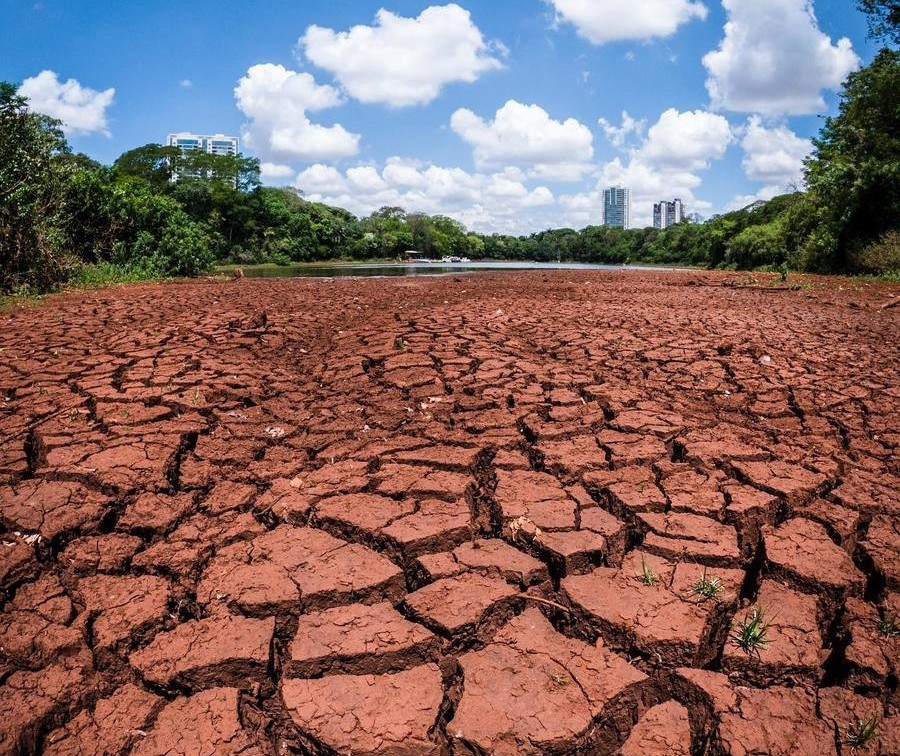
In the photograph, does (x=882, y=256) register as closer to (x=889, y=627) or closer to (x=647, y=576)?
(x=889, y=627)

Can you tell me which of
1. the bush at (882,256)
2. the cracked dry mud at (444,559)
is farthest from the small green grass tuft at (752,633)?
the bush at (882,256)

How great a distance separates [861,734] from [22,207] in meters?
12.0

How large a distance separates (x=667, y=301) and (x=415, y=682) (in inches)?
315

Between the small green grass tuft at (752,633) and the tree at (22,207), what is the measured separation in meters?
11.1

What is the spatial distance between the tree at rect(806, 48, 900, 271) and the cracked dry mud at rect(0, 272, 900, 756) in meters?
14.5

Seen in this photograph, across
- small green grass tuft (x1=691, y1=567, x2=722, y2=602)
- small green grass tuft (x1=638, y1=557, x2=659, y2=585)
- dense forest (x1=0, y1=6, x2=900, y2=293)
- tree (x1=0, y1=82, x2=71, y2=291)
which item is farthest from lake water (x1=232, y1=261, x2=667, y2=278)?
small green grass tuft (x1=691, y1=567, x2=722, y2=602)

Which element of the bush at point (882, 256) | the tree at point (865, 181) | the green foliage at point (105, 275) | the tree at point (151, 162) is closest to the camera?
the green foliage at point (105, 275)

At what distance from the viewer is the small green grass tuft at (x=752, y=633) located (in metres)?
1.62

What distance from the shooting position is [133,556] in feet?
6.62

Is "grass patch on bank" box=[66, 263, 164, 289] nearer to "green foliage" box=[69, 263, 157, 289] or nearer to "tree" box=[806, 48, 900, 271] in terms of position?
"green foliage" box=[69, 263, 157, 289]

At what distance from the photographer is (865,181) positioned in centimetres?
1534

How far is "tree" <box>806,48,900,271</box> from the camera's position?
1530 centimetres

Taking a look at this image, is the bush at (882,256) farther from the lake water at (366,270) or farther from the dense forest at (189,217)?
the lake water at (366,270)

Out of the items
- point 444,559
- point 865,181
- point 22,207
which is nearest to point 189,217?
point 22,207
